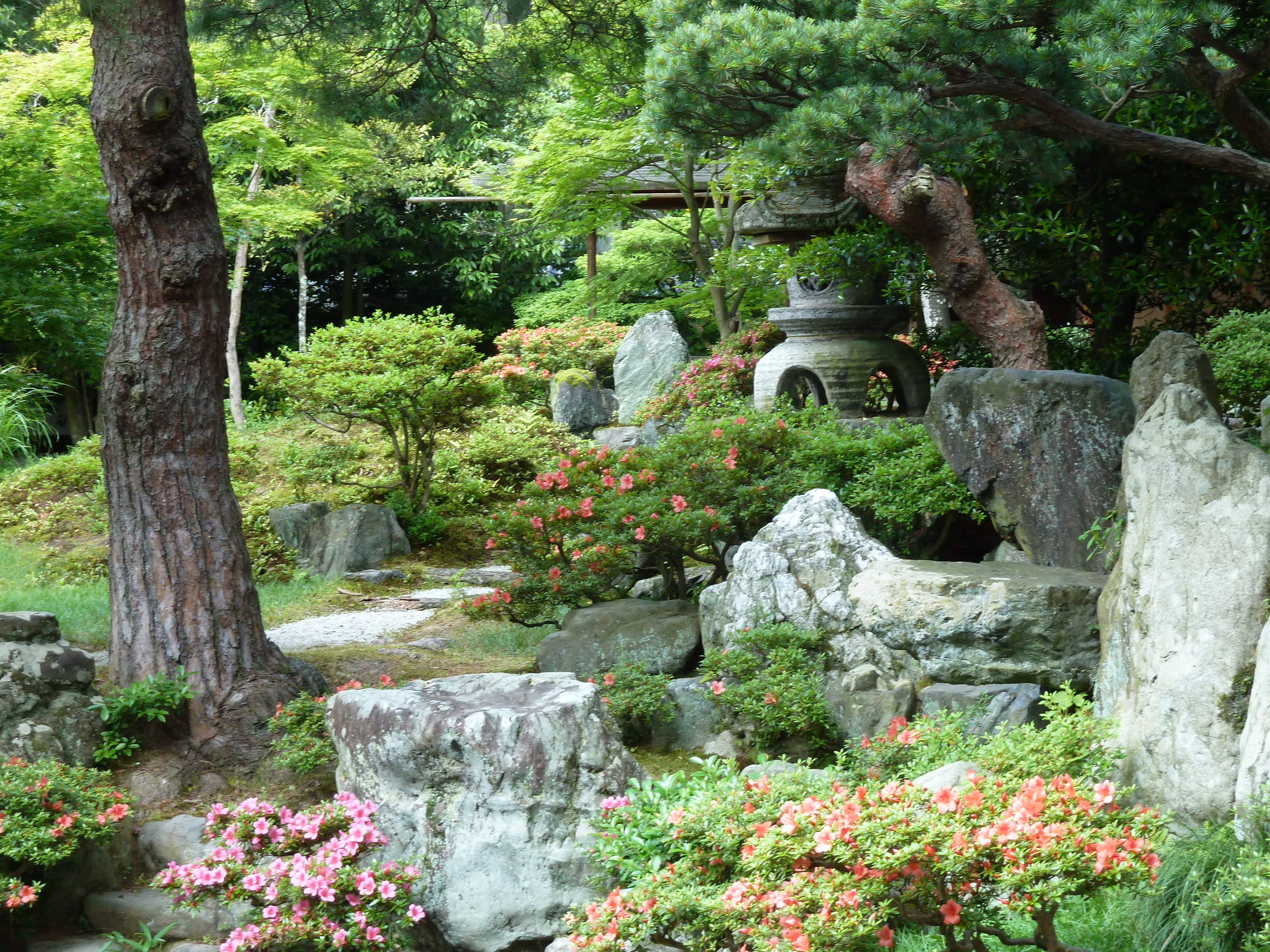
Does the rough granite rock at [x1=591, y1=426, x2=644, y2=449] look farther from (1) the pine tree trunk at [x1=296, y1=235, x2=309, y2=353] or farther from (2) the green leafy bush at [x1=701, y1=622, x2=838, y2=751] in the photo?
(1) the pine tree trunk at [x1=296, y1=235, x2=309, y2=353]

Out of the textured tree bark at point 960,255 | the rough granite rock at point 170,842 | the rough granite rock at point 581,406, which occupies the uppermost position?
the textured tree bark at point 960,255

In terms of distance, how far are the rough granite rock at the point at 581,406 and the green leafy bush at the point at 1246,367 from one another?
8793 mm

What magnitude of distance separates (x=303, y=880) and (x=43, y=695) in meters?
1.77

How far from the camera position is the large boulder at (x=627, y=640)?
564 cm

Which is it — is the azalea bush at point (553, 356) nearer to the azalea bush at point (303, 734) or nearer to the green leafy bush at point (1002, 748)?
the azalea bush at point (303, 734)

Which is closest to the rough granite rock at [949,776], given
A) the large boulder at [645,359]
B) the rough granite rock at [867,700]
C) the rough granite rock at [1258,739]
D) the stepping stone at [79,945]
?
the rough granite rock at [1258,739]

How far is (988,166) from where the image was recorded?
7.00m

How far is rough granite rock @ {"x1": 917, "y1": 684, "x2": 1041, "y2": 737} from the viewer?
174 inches

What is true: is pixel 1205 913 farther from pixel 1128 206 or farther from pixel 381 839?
pixel 1128 206

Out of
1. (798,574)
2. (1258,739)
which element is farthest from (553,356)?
(1258,739)

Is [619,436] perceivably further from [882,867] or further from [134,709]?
[882,867]

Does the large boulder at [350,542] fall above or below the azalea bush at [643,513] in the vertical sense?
below

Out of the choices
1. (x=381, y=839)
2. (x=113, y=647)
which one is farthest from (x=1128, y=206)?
(x=113, y=647)

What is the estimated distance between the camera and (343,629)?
300 inches
